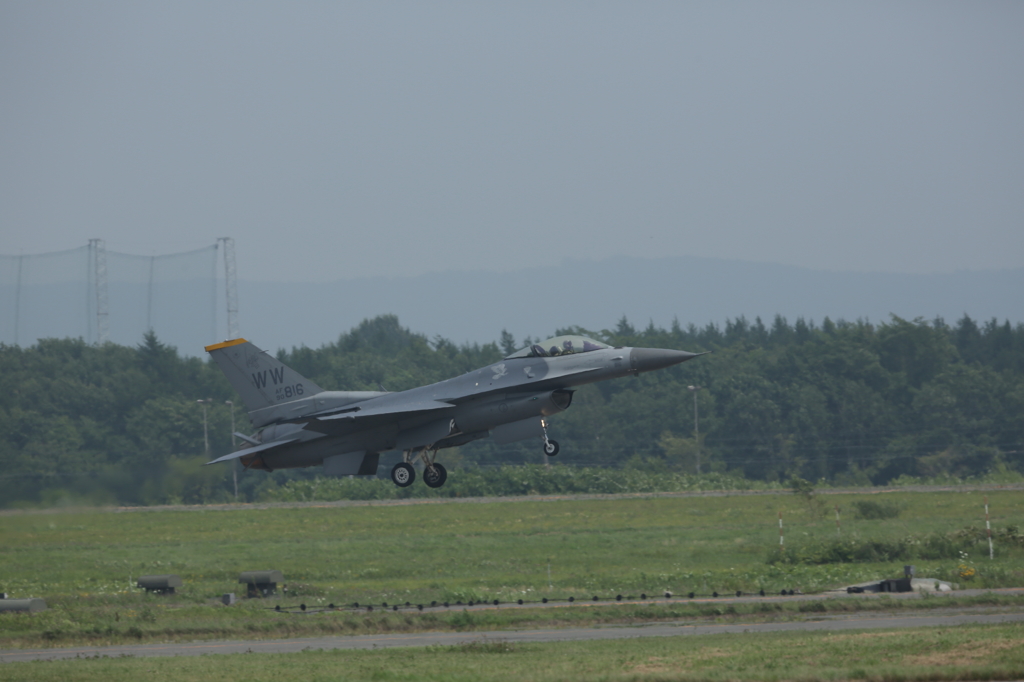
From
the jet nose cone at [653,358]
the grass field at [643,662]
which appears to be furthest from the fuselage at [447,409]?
the grass field at [643,662]

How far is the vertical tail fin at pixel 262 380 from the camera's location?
36.9 metres

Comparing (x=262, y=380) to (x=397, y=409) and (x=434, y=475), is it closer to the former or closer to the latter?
(x=397, y=409)

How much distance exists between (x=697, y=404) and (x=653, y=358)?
269 ft

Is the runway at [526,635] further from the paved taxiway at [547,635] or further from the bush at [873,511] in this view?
the bush at [873,511]

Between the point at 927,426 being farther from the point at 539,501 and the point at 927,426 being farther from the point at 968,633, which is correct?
the point at 968,633

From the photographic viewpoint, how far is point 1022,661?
77.6 ft

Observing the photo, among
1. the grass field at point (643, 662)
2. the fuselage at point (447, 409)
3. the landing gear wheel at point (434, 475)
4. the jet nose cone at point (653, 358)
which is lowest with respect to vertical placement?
the grass field at point (643, 662)

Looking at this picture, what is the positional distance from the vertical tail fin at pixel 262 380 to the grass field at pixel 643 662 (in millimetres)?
8460

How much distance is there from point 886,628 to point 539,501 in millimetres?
42899

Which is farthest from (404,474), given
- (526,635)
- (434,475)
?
(526,635)

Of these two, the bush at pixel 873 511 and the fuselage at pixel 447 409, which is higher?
the fuselage at pixel 447 409

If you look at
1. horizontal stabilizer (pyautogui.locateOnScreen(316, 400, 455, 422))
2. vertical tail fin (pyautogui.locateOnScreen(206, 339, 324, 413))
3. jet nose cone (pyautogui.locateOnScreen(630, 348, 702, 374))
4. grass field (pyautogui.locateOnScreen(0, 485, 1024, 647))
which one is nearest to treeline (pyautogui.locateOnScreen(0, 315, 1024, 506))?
grass field (pyautogui.locateOnScreen(0, 485, 1024, 647))

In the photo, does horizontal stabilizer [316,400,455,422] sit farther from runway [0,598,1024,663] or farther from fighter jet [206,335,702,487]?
runway [0,598,1024,663]

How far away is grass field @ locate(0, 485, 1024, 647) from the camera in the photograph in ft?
135
